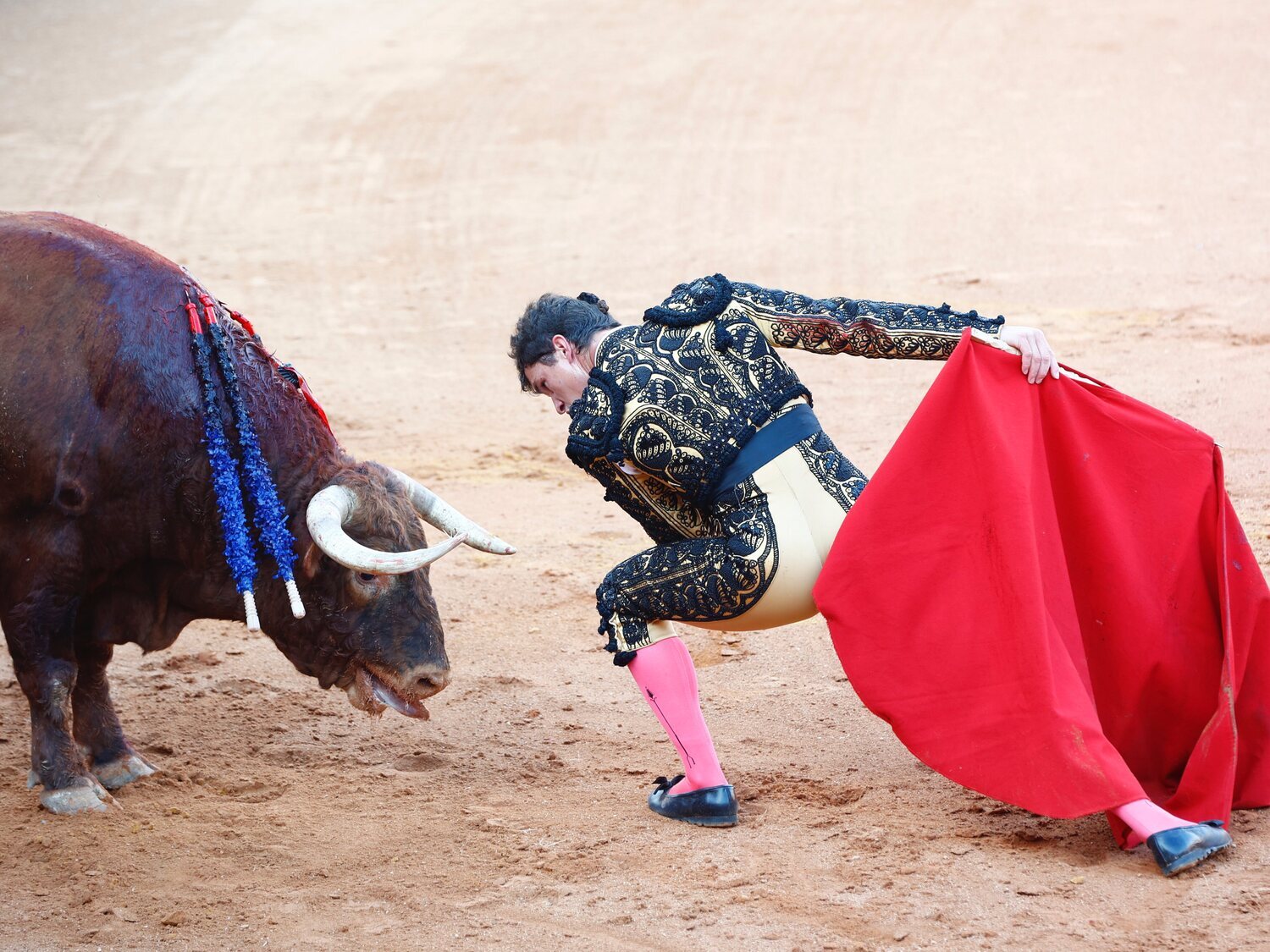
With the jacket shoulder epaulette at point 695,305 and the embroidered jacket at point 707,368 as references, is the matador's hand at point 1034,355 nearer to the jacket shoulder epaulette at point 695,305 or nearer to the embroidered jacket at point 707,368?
the embroidered jacket at point 707,368

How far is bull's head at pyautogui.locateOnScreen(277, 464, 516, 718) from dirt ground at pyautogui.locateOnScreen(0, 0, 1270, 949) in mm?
351

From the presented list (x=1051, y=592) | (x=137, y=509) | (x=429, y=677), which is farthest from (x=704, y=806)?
(x=137, y=509)

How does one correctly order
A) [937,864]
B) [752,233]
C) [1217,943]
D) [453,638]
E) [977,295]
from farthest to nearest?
[752,233]
[977,295]
[453,638]
[937,864]
[1217,943]

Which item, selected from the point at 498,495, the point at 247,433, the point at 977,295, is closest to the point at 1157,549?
the point at 247,433

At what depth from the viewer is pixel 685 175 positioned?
14.0 meters

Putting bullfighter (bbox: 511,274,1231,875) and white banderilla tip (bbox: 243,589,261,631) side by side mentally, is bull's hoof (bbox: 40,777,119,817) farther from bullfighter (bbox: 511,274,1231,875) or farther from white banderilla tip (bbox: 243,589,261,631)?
bullfighter (bbox: 511,274,1231,875)

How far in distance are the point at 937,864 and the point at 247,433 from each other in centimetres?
221

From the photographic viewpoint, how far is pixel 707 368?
3600 mm

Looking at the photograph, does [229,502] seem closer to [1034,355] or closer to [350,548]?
[350,548]

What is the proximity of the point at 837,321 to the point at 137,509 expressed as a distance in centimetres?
205

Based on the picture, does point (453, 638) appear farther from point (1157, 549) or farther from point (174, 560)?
point (1157, 549)

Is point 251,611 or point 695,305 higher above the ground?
point 695,305

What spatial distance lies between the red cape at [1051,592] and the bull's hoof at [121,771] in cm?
224

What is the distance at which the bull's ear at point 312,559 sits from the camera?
4.13m
